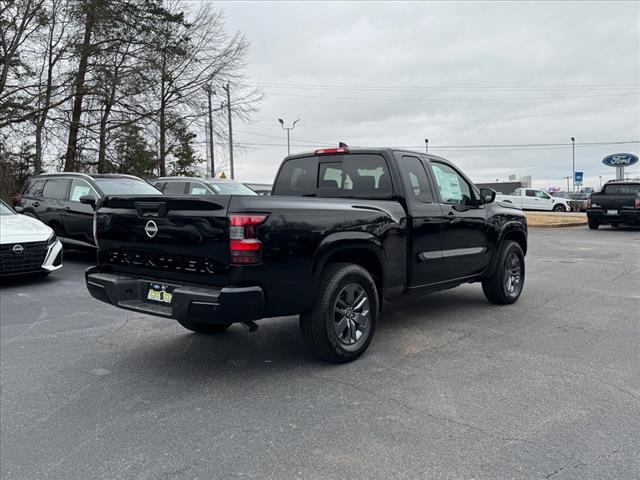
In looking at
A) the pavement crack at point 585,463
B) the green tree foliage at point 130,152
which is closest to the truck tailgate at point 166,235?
the pavement crack at point 585,463

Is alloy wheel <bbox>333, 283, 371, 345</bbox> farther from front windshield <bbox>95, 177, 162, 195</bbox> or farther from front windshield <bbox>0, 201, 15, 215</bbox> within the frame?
front windshield <bbox>0, 201, 15, 215</bbox>

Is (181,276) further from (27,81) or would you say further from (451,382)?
(27,81)

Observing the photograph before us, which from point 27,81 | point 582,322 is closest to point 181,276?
point 582,322

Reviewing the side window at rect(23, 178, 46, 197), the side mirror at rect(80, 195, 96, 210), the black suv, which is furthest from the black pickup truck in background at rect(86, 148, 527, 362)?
the side window at rect(23, 178, 46, 197)

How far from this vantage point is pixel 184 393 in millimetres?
3875

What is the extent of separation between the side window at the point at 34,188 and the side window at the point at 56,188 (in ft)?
0.57

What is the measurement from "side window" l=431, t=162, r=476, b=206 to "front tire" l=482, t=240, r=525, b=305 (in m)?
0.94

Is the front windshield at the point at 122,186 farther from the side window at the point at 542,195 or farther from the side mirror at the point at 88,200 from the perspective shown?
the side window at the point at 542,195

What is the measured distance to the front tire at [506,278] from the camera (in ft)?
21.4

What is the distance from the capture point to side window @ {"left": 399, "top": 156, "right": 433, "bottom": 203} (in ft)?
17.0

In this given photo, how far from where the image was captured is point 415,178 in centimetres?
539

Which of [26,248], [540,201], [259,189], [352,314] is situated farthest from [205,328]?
[540,201]

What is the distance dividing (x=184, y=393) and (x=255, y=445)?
1.02 m

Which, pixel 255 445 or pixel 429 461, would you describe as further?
pixel 255 445
